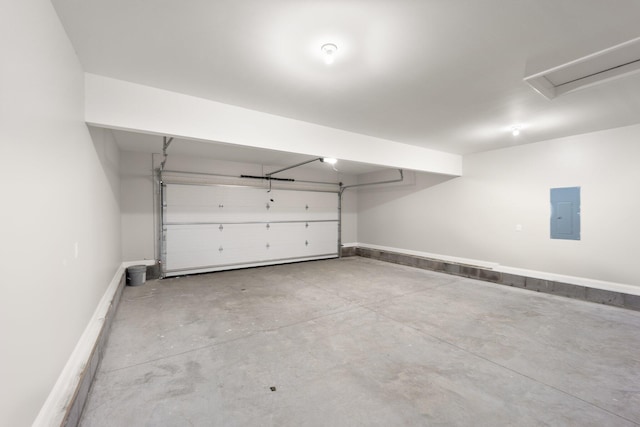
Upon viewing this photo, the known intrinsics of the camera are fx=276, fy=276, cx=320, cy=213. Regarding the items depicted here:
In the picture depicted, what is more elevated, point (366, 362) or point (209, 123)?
point (209, 123)

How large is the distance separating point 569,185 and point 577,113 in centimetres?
156

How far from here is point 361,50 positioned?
2076 mm

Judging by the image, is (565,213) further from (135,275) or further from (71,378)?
(135,275)

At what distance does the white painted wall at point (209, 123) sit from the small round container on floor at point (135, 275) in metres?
3.22

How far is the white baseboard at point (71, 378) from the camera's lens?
146 centimetres

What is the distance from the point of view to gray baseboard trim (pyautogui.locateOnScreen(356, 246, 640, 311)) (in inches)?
157

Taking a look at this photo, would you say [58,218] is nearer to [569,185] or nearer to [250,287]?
[250,287]

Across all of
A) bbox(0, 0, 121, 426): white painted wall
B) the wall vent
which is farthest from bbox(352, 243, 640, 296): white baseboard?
bbox(0, 0, 121, 426): white painted wall

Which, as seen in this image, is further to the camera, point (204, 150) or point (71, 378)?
point (204, 150)

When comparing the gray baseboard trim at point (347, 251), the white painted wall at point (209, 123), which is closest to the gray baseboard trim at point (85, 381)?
the white painted wall at point (209, 123)

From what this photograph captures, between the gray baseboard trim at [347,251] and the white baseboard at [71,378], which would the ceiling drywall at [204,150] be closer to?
the white baseboard at [71,378]

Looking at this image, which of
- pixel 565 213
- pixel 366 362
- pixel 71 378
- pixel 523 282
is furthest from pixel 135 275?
pixel 565 213

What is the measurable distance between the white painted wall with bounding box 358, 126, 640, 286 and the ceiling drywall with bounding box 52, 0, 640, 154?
1.04 m

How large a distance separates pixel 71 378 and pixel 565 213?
6.34 meters
